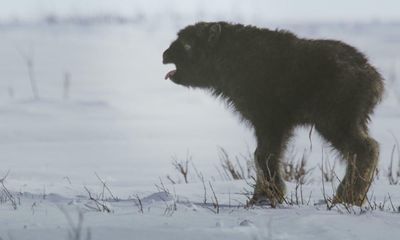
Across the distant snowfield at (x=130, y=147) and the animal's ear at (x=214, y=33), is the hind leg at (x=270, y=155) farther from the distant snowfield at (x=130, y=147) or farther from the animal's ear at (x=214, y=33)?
the animal's ear at (x=214, y=33)

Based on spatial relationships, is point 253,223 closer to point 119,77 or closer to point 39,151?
point 39,151

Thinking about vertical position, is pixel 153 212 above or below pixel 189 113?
below

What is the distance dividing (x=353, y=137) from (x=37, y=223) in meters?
2.52

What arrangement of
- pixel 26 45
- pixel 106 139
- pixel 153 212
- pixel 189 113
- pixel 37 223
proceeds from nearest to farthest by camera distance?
pixel 37 223, pixel 153 212, pixel 106 139, pixel 189 113, pixel 26 45

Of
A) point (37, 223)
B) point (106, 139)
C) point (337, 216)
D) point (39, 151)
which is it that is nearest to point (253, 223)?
point (337, 216)

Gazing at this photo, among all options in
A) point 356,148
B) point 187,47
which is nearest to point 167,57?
point 187,47

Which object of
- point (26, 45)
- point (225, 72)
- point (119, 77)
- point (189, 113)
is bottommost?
point (225, 72)

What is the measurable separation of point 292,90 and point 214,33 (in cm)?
94

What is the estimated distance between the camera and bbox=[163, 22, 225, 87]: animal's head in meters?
6.91

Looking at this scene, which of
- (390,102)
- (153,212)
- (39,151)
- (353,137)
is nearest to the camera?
(153,212)

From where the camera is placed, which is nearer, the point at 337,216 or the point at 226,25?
the point at 337,216

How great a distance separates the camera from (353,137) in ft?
20.0

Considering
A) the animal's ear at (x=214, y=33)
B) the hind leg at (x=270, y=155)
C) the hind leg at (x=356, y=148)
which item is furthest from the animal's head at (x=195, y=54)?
the hind leg at (x=356, y=148)

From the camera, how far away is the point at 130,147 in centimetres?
1120
